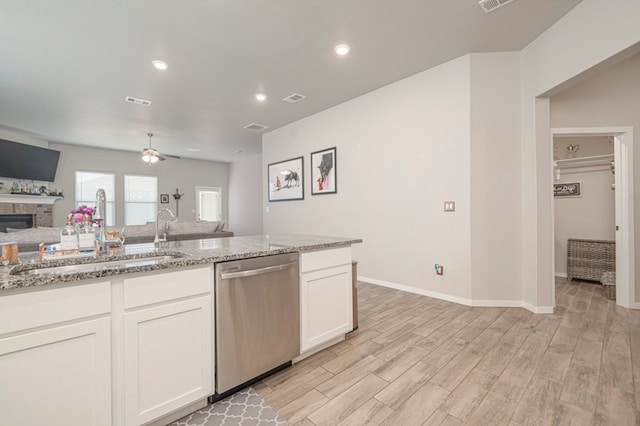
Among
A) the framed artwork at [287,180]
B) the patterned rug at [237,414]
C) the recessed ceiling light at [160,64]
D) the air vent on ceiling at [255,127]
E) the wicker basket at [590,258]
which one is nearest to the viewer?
the patterned rug at [237,414]

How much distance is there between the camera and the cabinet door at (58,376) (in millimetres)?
1073

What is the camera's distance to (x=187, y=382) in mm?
1512

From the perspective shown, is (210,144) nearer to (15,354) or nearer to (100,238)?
(100,238)

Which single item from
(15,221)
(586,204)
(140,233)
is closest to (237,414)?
(140,233)

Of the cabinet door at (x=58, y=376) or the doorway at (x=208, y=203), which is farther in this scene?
the doorway at (x=208, y=203)

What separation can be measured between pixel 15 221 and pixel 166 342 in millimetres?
7173

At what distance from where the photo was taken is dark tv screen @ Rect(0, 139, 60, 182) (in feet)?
18.4

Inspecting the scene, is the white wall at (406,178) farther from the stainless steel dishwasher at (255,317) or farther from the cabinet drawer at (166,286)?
the cabinet drawer at (166,286)

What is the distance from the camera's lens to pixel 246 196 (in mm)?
9344

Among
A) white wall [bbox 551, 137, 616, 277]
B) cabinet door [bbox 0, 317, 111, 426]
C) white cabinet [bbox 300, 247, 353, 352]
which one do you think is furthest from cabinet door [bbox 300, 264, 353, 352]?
white wall [bbox 551, 137, 616, 277]

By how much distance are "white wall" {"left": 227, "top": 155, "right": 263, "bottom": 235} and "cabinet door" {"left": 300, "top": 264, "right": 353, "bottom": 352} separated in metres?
6.62

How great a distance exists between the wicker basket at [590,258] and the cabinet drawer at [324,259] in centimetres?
412

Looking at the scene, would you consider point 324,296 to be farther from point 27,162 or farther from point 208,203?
point 208,203

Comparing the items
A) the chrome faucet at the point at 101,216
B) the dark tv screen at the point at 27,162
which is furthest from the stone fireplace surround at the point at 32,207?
the chrome faucet at the point at 101,216
